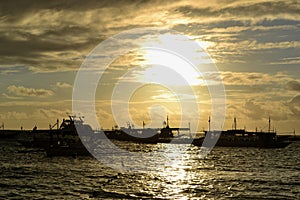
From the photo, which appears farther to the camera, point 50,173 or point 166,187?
point 50,173

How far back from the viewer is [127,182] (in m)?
69.9

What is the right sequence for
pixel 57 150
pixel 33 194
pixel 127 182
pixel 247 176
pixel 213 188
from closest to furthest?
1. pixel 33 194
2. pixel 213 188
3. pixel 127 182
4. pixel 247 176
5. pixel 57 150

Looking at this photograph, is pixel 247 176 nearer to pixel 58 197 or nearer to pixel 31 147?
pixel 58 197

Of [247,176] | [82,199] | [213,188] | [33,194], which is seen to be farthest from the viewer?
[247,176]

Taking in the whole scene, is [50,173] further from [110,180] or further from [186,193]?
[186,193]

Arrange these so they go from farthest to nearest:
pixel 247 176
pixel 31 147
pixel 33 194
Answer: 1. pixel 31 147
2. pixel 247 176
3. pixel 33 194

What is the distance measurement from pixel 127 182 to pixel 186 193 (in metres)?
12.9

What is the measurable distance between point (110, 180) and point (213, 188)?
17.1 metres

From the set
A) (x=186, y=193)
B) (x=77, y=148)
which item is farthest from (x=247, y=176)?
(x=77, y=148)

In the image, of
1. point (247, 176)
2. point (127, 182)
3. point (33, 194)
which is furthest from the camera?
point (247, 176)

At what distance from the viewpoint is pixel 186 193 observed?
6000 centimetres

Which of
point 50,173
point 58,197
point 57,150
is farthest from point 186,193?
point 57,150

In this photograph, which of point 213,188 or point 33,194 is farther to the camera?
point 213,188

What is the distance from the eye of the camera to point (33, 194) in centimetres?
5884
